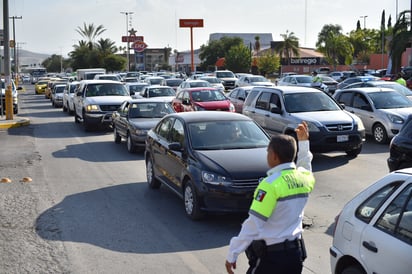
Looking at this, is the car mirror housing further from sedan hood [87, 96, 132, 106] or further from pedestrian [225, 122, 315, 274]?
sedan hood [87, 96, 132, 106]

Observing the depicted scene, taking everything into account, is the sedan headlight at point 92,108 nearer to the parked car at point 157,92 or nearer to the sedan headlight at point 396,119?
the parked car at point 157,92

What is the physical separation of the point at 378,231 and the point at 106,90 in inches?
772

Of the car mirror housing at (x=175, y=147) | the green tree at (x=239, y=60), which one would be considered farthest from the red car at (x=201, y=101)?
the green tree at (x=239, y=60)

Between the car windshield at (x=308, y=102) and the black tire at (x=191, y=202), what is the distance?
636cm

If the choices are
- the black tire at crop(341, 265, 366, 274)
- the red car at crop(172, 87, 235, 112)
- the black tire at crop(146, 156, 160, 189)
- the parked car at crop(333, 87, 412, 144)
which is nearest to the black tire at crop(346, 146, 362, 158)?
the parked car at crop(333, 87, 412, 144)

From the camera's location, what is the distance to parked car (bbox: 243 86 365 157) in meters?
13.5

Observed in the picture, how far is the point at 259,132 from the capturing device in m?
9.74

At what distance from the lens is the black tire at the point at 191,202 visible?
27.2ft

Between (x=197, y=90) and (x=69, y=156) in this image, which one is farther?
(x=197, y=90)

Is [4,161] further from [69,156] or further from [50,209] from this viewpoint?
[50,209]

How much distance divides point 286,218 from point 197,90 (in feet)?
62.9

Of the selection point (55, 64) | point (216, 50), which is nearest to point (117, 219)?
point (216, 50)

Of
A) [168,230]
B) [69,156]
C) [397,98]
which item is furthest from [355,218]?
[397,98]

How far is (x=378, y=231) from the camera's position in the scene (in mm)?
4355
